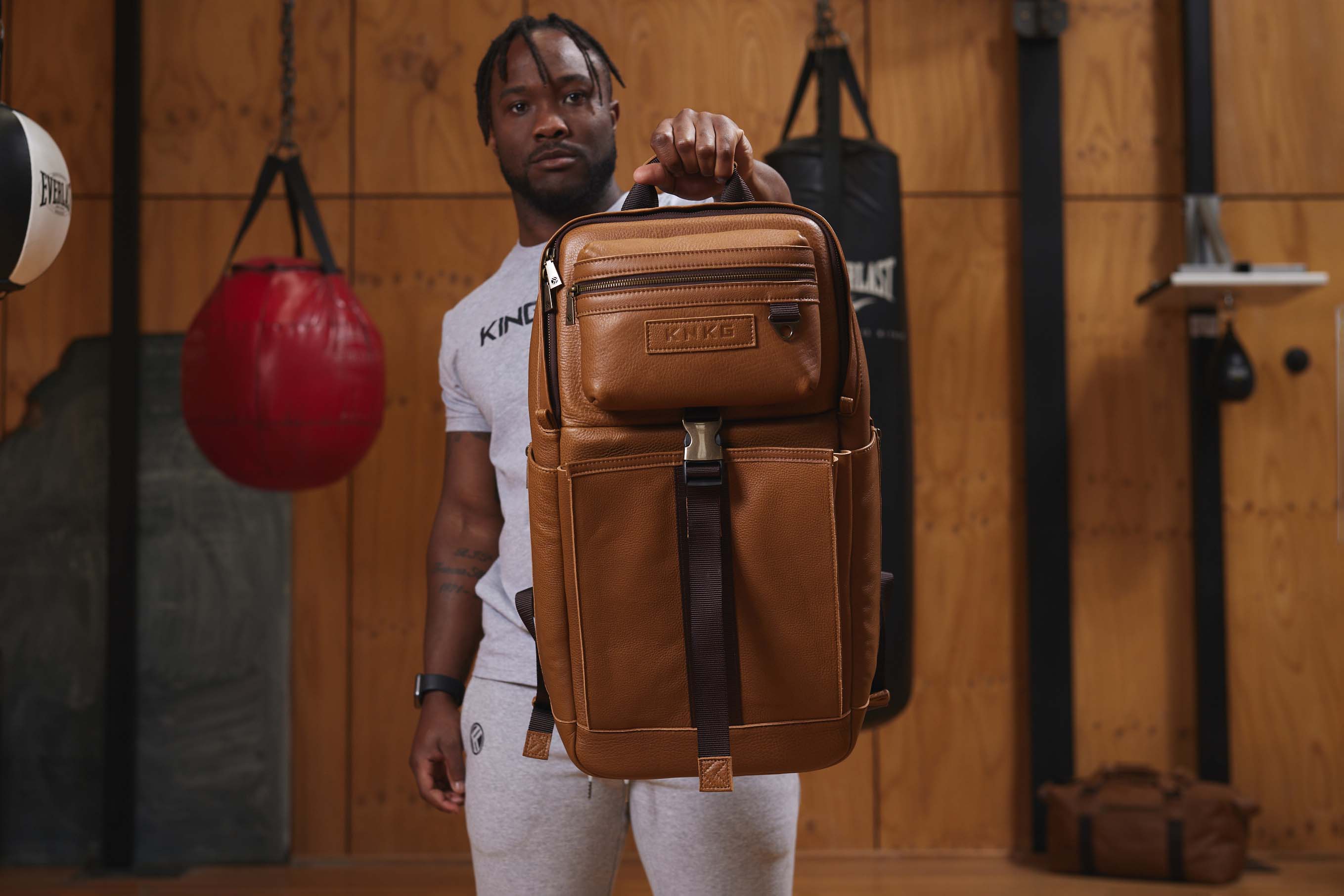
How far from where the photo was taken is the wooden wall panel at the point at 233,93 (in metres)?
3.22

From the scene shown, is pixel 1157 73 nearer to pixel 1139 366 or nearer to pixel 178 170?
pixel 1139 366

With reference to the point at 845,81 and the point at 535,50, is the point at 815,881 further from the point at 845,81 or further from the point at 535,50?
the point at 535,50

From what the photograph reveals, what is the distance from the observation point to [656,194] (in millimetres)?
1062

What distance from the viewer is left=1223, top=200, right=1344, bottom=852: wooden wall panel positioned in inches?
125

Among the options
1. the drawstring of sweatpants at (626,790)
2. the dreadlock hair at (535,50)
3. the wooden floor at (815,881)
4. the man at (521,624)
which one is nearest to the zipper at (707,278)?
the man at (521,624)

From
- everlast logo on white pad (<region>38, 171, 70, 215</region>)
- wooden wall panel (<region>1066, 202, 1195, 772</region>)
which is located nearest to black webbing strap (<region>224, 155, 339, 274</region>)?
everlast logo on white pad (<region>38, 171, 70, 215</region>)

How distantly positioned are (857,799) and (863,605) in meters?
2.43

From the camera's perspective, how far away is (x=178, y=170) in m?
3.21

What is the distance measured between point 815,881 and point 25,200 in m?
2.49

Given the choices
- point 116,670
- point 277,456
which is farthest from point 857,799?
point 116,670

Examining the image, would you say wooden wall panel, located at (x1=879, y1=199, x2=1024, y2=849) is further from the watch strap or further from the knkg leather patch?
the knkg leather patch

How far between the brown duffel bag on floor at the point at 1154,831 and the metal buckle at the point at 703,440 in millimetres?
2462

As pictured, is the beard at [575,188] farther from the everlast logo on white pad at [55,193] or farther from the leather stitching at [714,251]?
the everlast logo on white pad at [55,193]

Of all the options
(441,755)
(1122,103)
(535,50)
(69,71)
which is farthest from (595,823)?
(69,71)
